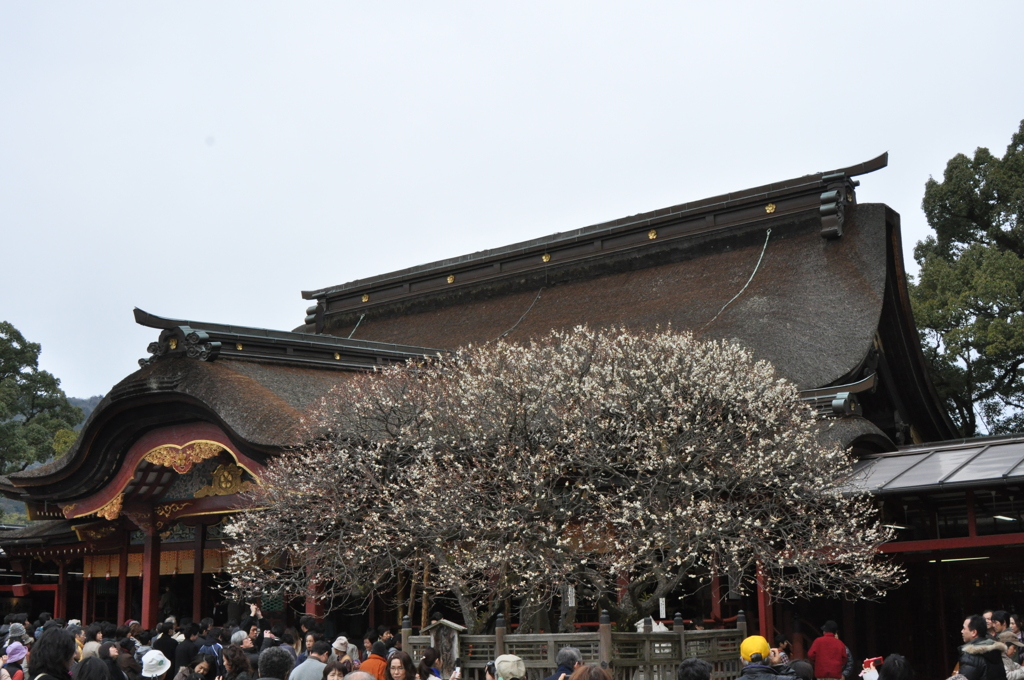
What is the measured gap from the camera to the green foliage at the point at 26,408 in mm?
35938

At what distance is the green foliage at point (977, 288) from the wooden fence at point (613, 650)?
15.6 meters

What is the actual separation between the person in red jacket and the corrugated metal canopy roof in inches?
92.1

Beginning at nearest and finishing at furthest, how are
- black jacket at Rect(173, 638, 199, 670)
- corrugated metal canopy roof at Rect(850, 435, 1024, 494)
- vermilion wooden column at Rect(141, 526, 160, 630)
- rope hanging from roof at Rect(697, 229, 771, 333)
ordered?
black jacket at Rect(173, 638, 199, 670) → corrugated metal canopy roof at Rect(850, 435, 1024, 494) → vermilion wooden column at Rect(141, 526, 160, 630) → rope hanging from roof at Rect(697, 229, 771, 333)

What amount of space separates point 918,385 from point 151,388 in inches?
555

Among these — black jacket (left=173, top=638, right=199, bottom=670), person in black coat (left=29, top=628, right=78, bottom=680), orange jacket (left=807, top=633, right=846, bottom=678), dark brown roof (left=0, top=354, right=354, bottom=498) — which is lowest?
orange jacket (left=807, top=633, right=846, bottom=678)

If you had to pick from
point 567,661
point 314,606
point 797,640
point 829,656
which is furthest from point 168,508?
point 567,661

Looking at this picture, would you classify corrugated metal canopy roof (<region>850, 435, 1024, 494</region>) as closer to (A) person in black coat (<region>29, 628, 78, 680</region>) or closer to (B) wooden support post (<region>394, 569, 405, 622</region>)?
(B) wooden support post (<region>394, 569, 405, 622</region>)

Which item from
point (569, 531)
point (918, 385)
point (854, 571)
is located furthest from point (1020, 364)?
point (569, 531)

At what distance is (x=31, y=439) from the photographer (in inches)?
1468

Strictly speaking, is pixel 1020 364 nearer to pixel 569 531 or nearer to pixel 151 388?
pixel 569 531

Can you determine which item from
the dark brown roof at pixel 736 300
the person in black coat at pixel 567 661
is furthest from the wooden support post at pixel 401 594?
the person in black coat at pixel 567 661

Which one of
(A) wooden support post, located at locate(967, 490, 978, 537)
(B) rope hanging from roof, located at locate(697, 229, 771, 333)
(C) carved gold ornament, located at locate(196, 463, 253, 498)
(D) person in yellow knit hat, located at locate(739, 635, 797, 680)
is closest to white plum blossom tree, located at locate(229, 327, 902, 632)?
(A) wooden support post, located at locate(967, 490, 978, 537)

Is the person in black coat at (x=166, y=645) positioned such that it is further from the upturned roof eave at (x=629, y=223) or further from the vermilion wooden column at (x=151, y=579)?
the upturned roof eave at (x=629, y=223)

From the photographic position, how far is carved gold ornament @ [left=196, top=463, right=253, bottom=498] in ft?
64.7
